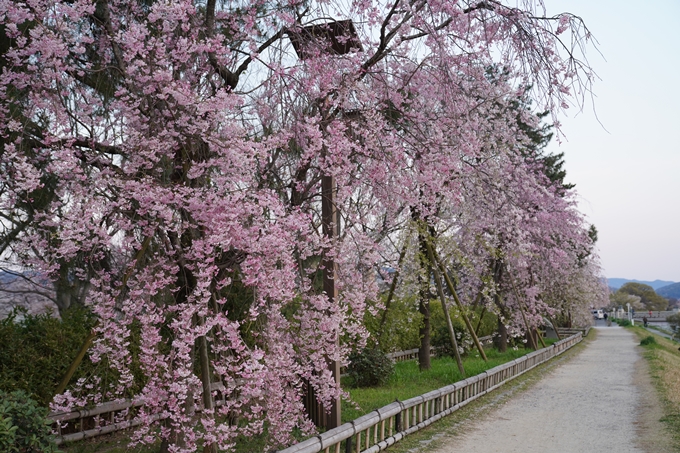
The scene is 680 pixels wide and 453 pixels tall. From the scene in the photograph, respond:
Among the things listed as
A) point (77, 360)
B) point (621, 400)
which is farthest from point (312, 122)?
point (621, 400)

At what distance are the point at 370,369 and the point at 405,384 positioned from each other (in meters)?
0.74

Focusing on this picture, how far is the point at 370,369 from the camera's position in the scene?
1009 cm

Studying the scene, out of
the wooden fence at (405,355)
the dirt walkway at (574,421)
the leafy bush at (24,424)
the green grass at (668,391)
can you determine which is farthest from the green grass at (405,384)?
the leafy bush at (24,424)

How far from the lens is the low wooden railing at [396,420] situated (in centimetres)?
534

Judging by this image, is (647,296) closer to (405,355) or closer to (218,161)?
(405,355)

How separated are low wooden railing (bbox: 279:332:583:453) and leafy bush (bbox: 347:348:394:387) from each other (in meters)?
1.39

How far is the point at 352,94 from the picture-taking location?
6.06 m

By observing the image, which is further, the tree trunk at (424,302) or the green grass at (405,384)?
the tree trunk at (424,302)

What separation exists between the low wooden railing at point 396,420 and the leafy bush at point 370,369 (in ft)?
4.56

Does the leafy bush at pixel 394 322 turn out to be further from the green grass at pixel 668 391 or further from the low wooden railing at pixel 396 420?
the green grass at pixel 668 391

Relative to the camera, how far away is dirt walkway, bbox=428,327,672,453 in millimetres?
6844

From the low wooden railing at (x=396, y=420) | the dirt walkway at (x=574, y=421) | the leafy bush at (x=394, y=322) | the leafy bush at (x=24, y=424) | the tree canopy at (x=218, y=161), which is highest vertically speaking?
the tree canopy at (x=218, y=161)

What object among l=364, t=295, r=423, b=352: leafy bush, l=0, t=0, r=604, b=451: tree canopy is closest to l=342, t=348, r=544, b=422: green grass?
l=364, t=295, r=423, b=352: leafy bush

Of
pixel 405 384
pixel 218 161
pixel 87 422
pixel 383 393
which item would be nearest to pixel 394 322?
pixel 405 384
